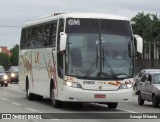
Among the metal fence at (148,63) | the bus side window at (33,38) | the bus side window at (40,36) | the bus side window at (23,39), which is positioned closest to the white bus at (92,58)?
the bus side window at (40,36)

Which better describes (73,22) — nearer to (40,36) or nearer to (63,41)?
(63,41)

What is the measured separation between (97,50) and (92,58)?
13.5 inches

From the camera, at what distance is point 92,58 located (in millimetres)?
18766

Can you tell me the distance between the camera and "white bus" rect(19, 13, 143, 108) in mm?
18609

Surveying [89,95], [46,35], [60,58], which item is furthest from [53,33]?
[89,95]

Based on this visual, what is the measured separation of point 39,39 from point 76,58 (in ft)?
15.4

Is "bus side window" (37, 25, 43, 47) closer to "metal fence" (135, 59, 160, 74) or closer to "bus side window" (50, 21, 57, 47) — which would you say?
"bus side window" (50, 21, 57, 47)

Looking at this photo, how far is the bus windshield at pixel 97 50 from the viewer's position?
18.7 meters

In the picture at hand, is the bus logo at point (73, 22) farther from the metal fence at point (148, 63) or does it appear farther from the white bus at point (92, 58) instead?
the metal fence at point (148, 63)

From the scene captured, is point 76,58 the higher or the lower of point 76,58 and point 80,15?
the lower

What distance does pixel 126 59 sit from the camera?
19.1 metres

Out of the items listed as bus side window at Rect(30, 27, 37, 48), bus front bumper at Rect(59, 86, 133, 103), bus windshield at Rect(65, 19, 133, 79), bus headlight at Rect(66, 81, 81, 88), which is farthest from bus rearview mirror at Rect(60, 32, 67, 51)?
bus side window at Rect(30, 27, 37, 48)

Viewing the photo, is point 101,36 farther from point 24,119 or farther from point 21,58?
point 21,58

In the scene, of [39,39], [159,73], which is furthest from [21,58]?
[159,73]
